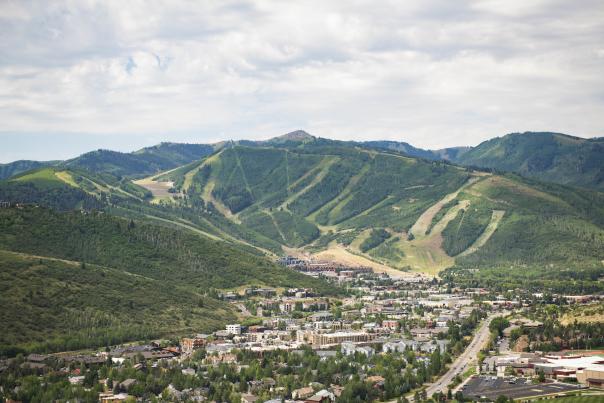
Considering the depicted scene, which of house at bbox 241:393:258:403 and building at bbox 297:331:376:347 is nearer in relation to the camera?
house at bbox 241:393:258:403

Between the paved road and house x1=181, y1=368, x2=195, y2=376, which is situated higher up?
house x1=181, y1=368, x2=195, y2=376

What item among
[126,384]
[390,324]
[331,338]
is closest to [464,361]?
[331,338]

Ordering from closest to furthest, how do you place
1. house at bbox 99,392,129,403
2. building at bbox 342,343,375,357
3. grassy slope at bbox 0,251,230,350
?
house at bbox 99,392,129,403
building at bbox 342,343,375,357
grassy slope at bbox 0,251,230,350

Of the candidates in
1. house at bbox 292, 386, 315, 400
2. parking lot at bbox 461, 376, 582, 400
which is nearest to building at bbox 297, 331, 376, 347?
house at bbox 292, 386, 315, 400

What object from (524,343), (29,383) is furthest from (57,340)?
(524,343)

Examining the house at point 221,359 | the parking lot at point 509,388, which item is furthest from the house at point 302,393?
the house at point 221,359

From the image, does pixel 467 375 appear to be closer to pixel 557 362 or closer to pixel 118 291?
pixel 557 362

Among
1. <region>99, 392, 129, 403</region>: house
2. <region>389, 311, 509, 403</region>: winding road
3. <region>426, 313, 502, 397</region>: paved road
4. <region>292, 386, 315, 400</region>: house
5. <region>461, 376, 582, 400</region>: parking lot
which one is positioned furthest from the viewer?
<region>426, 313, 502, 397</region>: paved road

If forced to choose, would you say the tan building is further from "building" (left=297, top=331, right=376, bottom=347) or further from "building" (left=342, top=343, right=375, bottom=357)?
"building" (left=297, top=331, right=376, bottom=347)
